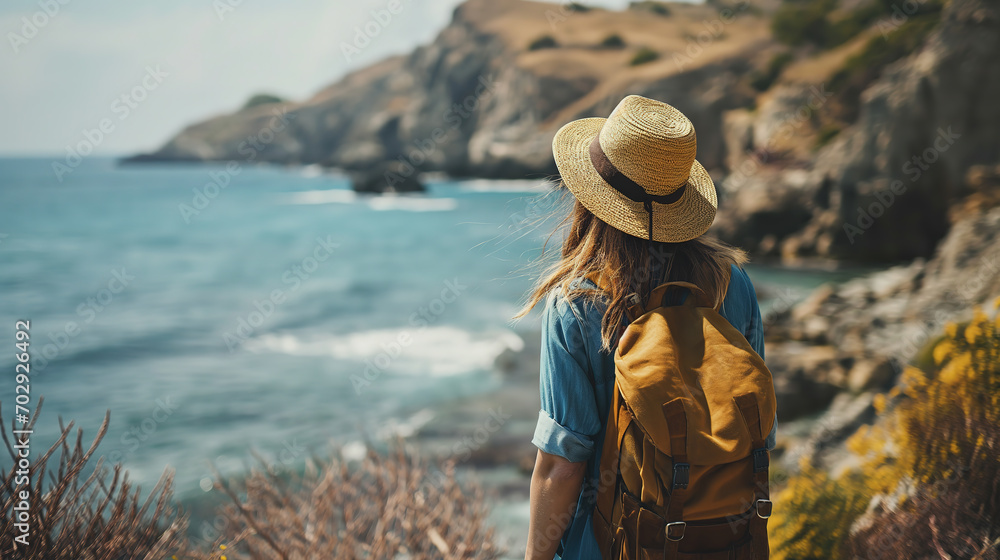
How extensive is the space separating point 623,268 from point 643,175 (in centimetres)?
23

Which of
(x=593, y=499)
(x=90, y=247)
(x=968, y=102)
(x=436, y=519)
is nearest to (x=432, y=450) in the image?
(x=436, y=519)

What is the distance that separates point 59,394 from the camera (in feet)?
37.8

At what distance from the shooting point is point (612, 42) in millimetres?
61625

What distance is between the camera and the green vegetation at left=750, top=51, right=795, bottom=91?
39.5 metres

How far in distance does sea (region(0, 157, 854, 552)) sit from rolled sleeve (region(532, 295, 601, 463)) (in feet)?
0.84

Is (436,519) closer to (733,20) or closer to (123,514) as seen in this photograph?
(123,514)

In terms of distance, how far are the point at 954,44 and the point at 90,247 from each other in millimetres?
33635

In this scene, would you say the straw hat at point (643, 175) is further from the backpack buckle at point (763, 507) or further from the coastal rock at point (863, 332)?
the coastal rock at point (863, 332)

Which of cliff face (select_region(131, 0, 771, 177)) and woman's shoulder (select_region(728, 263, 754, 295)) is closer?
woman's shoulder (select_region(728, 263, 754, 295))

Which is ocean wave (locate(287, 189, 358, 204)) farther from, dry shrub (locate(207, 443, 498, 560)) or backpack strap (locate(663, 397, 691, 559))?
backpack strap (locate(663, 397, 691, 559))

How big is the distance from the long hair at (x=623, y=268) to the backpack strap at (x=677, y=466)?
0.21 meters

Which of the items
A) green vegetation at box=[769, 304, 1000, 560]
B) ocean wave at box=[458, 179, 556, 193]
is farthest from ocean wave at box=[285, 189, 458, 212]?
green vegetation at box=[769, 304, 1000, 560]

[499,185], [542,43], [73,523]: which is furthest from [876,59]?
[542,43]

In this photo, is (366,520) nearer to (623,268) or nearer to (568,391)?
(568,391)
